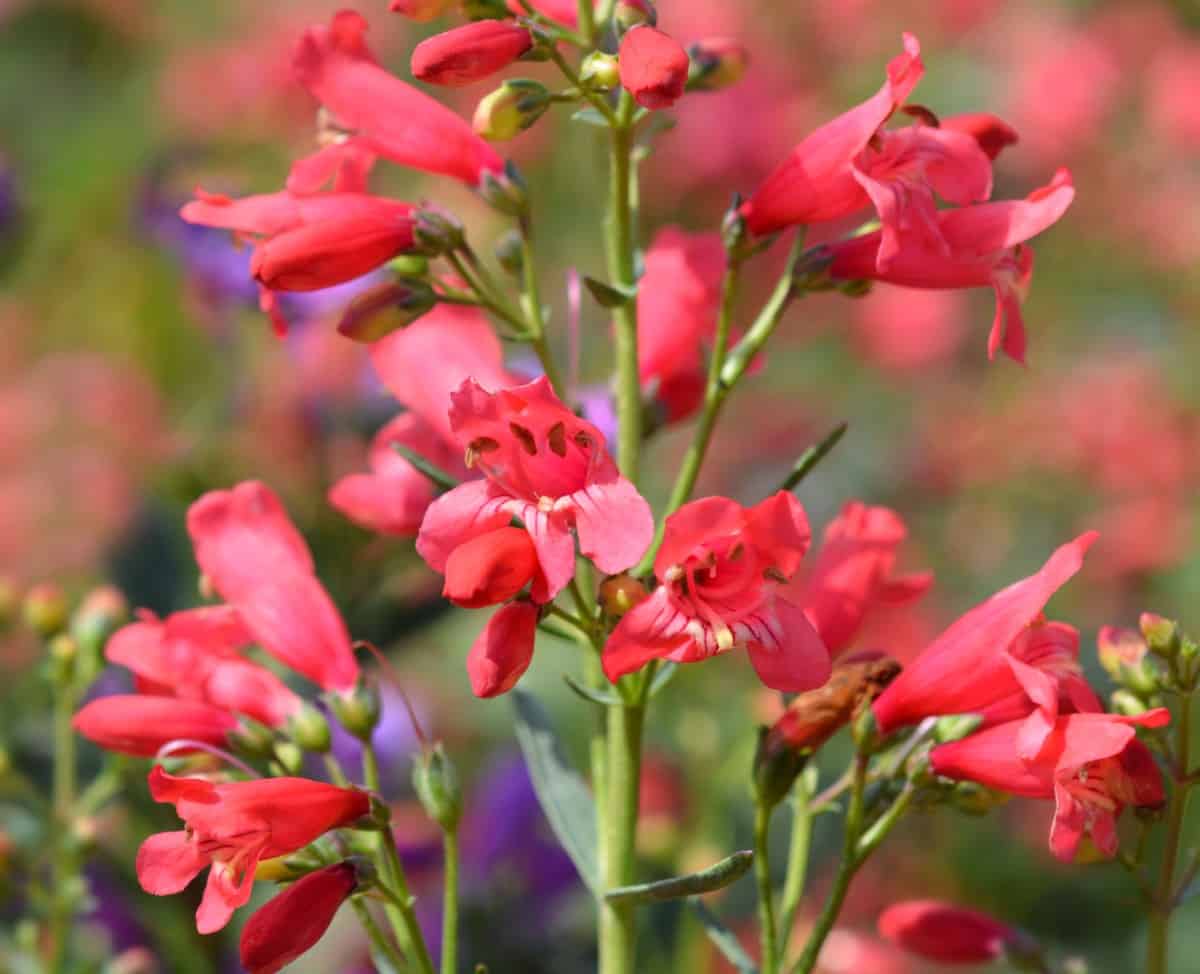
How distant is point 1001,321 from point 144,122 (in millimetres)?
5222

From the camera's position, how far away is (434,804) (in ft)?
5.55

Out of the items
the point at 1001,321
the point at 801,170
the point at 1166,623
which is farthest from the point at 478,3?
the point at 1166,623

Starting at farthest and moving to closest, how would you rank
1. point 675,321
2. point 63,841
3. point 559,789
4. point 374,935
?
point 63,841, point 675,321, point 559,789, point 374,935

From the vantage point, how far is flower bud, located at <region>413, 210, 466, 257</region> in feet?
5.78

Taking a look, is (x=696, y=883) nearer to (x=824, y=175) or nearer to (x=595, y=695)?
(x=595, y=695)

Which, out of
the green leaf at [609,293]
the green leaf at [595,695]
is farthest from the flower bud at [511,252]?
the green leaf at [595,695]

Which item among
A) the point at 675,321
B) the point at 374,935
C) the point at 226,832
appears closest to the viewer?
the point at 226,832

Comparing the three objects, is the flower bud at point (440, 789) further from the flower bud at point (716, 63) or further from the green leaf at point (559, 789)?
the flower bud at point (716, 63)

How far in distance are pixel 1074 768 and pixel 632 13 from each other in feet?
2.99

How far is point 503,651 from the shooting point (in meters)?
1.45

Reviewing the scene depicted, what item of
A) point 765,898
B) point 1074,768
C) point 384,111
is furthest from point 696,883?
point 384,111

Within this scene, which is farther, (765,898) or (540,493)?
(765,898)

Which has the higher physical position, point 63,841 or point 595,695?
point 595,695

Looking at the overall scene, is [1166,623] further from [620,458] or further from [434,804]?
[434,804]
